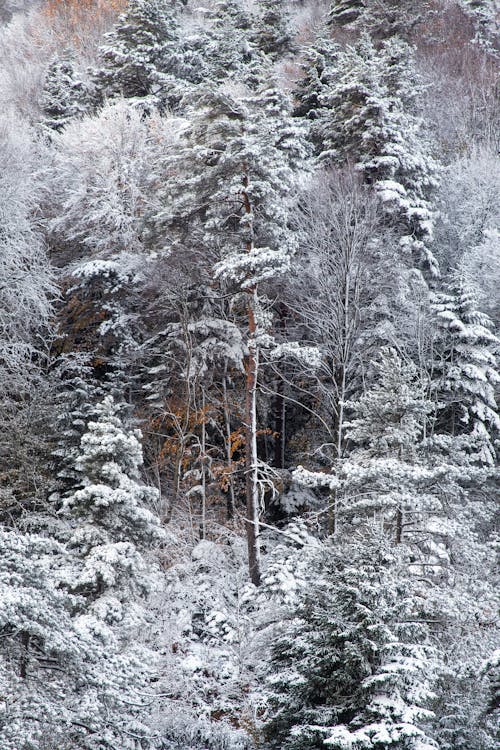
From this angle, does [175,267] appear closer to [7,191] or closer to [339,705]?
[7,191]

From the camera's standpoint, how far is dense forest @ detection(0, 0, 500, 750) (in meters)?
7.63

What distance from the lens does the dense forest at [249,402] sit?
7633 mm

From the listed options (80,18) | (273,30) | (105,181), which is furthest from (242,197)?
(80,18)

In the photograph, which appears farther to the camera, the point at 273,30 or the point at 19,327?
the point at 273,30

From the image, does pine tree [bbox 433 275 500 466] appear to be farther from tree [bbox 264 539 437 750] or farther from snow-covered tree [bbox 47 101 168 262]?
snow-covered tree [bbox 47 101 168 262]

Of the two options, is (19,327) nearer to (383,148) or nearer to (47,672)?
(383,148)

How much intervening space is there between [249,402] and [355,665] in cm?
800

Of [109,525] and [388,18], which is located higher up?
[388,18]

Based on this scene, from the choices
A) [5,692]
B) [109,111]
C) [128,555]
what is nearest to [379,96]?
[109,111]

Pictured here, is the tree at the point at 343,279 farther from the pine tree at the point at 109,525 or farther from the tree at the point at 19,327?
the tree at the point at 19,327

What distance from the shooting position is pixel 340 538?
1002 centimetres

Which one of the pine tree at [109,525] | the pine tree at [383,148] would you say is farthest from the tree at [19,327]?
the pine tree at [383,148]

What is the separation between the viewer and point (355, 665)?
754 cm

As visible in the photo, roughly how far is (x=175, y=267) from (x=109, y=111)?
9246 millimetres
